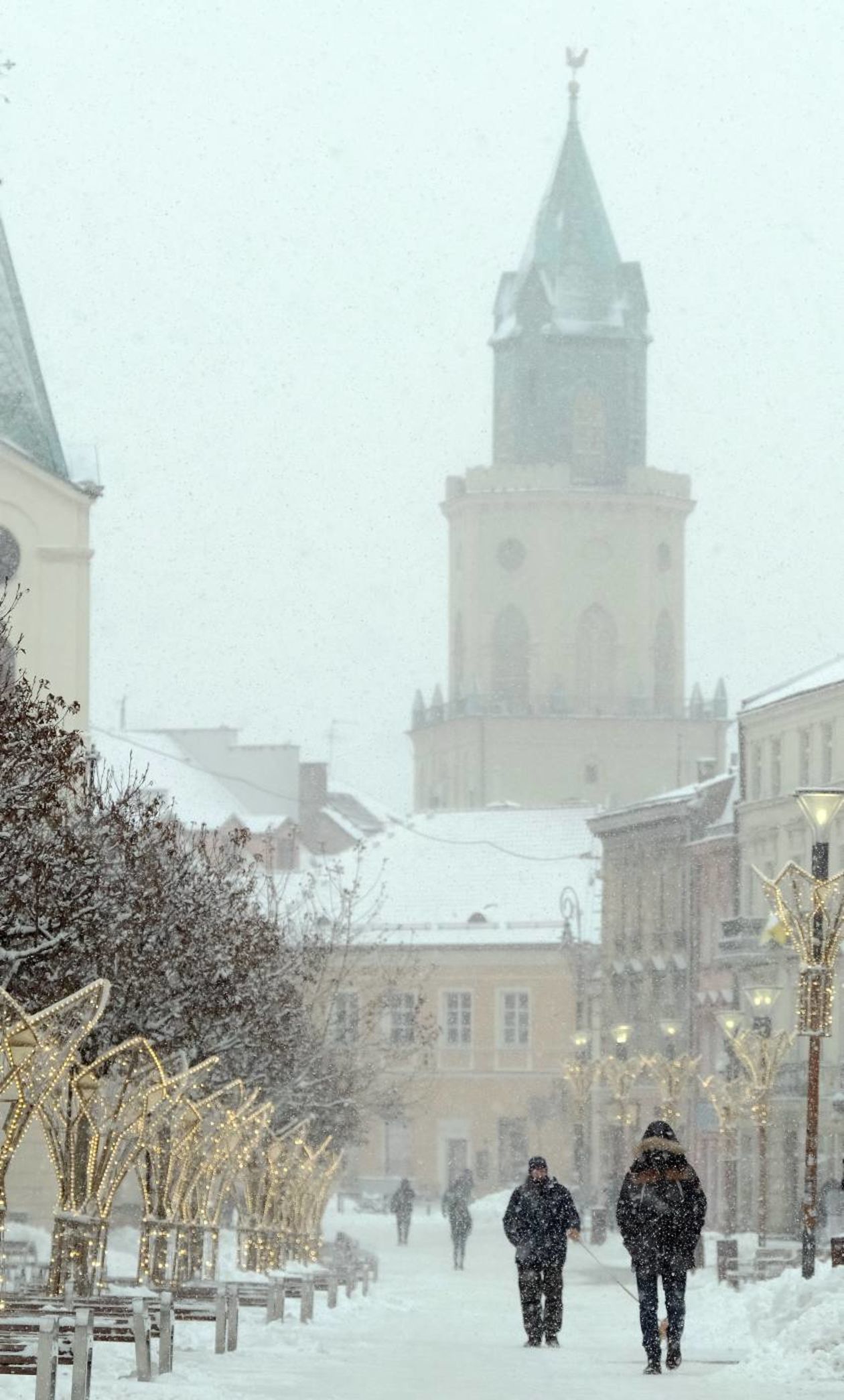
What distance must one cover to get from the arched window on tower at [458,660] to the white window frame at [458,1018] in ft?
116

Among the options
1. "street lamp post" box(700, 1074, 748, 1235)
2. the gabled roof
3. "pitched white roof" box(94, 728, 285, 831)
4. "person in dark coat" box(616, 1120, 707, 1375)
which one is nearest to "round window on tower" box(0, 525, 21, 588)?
"street lamp post" box(700, 1074, 748, 1235)

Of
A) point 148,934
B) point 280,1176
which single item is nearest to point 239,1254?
point 280,1176

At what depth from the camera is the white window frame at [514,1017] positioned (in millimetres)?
108000

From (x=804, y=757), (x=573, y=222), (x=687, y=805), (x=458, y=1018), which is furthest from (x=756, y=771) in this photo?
(x=573, y=222)

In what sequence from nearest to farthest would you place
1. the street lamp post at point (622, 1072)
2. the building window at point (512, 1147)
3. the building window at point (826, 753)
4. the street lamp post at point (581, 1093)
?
the street lamp post at point (622, 1072), the building window at point (826, 753), the street lamp post at point (581, 1093), the building window at point (512, 1147)

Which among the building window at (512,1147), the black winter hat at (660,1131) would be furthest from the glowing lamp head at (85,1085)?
the building window at (512,1147)

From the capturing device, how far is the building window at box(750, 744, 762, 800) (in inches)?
3334

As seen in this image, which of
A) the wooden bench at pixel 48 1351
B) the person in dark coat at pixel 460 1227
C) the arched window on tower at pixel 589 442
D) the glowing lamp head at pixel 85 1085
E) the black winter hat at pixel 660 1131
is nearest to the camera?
the wooden bench at pixel 48 1351

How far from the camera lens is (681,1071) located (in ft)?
233

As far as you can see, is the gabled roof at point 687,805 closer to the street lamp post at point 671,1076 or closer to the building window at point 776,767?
the building window at point 776,767

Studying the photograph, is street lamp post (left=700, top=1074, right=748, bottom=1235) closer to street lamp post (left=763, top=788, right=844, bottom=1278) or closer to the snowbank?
street lamp post (left=763, top=788, right=844, bottom=1278)

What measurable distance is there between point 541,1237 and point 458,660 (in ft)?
386

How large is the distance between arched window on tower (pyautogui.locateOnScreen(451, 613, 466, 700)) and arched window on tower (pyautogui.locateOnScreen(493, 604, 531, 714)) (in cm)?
202

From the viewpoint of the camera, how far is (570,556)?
142 meters
